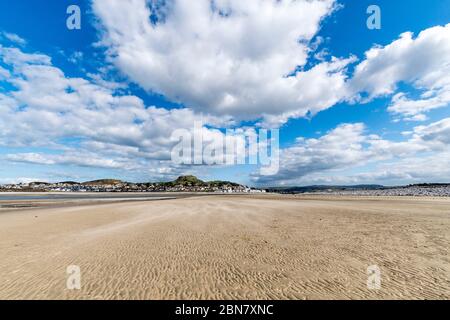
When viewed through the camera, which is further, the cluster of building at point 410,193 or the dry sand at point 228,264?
the cluster of building at point 410,193

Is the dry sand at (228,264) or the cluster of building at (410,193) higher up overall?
the dry sand at (228,264)

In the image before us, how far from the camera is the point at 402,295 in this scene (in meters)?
5.85

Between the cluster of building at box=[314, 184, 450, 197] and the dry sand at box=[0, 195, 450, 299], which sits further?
the cluster of building at box=[314, 184, 450, 197]

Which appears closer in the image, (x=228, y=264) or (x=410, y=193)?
(x=228, y=264)

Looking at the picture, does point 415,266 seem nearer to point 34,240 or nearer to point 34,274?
point 34,274

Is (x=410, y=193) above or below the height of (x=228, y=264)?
below

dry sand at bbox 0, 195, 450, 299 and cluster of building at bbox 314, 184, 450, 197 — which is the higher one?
dry sand at bbox 0, 195, 450, 299
